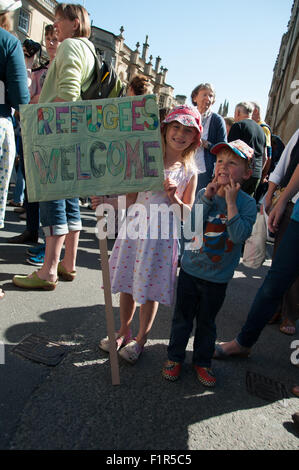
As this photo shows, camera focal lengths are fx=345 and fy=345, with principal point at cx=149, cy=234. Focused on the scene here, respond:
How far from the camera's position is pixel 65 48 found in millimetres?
2492

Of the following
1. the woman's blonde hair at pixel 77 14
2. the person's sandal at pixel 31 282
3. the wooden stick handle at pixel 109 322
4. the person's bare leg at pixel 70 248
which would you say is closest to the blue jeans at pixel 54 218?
the person's bare leg at pixel 70 248

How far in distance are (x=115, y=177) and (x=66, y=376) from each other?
3.74 feet

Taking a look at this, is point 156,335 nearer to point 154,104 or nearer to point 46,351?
point 46,351

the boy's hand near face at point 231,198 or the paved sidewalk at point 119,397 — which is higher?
the boy's hand near face at point 231,198

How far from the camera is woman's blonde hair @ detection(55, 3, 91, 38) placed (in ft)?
8.73

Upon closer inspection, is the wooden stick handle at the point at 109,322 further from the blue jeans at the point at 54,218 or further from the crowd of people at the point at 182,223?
the blue jeans at the point at 54,218

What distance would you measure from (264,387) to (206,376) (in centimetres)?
41

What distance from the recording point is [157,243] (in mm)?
2162

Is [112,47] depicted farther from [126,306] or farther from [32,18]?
[126,306]

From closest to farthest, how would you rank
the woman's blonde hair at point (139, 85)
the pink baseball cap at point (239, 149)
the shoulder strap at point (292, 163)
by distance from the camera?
the pink baseball cap at point (239, 149)
the shoulder strap at point (292, 163)
the woman's blonde hair at point (139, 85)

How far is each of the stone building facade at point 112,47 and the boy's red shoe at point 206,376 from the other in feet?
8.27

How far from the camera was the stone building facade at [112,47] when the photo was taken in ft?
87.6

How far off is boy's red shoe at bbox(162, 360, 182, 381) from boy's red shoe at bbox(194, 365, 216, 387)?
128 mm

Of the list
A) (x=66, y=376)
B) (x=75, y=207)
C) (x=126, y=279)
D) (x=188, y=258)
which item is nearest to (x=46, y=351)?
(x=66, y=376)
